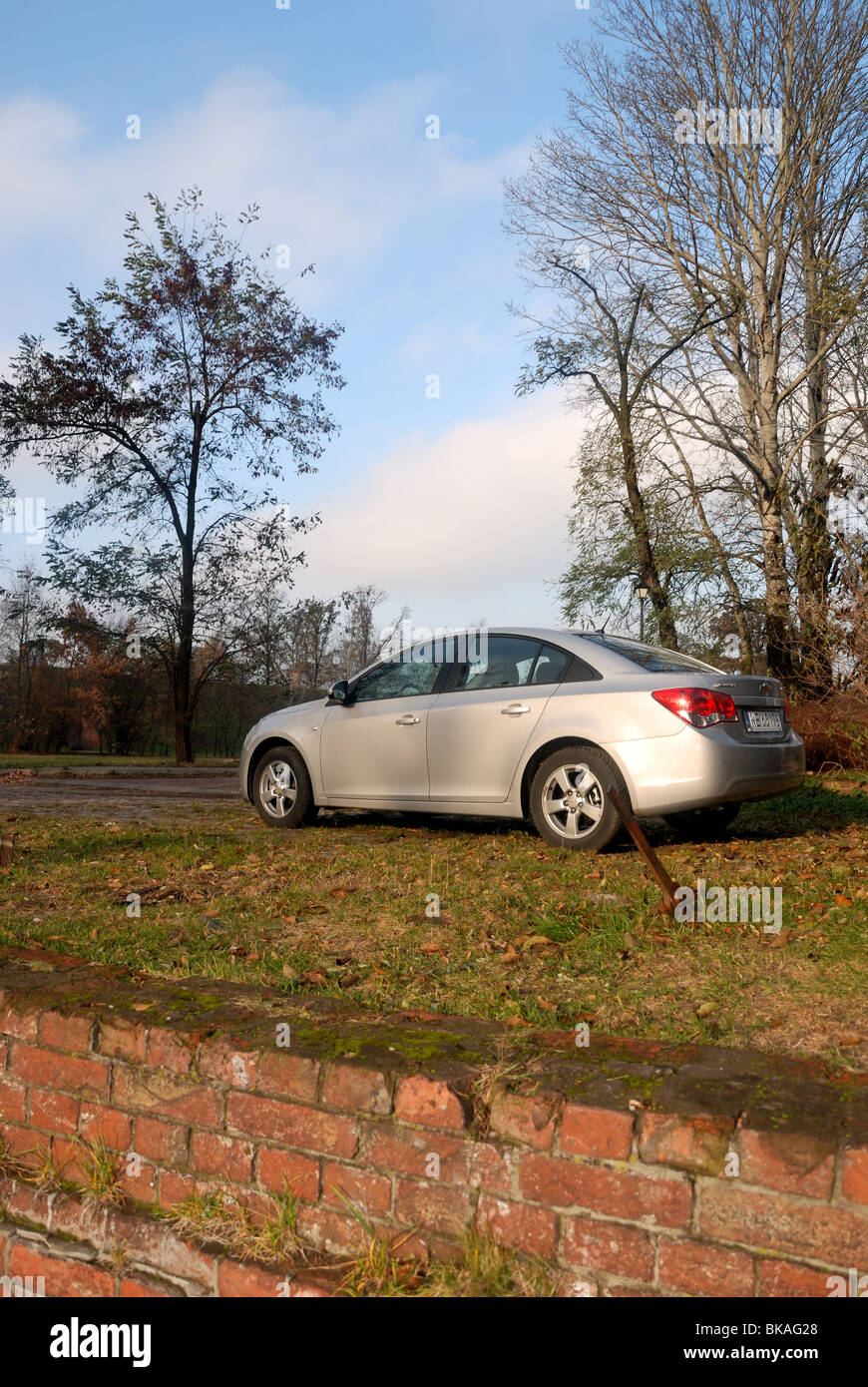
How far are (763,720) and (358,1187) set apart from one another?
16.2ft

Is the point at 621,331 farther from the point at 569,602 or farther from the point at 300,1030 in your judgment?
the point at 300,1030

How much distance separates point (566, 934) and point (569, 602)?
61.6ft

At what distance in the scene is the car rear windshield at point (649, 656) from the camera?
21.6ft

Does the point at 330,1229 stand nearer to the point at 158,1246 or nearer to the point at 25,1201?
the point at 158,1246

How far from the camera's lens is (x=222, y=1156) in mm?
2490

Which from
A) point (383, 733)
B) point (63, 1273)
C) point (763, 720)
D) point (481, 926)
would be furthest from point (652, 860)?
point (383, 733)

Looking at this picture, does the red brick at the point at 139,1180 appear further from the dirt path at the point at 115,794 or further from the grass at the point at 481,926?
the dirt path at the point at 115,794

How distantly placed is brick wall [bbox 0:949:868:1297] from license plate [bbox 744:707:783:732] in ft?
14.2

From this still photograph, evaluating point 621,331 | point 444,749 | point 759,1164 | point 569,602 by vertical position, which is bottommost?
point 759,1164

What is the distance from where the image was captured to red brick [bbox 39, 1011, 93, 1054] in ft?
9.04

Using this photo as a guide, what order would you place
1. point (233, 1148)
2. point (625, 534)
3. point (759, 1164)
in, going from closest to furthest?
point (759, 1164)
point (233, 1148)
point (625, 534)

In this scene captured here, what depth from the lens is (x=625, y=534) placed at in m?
20.5
